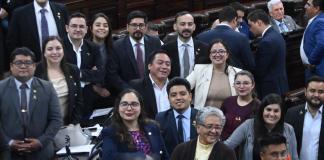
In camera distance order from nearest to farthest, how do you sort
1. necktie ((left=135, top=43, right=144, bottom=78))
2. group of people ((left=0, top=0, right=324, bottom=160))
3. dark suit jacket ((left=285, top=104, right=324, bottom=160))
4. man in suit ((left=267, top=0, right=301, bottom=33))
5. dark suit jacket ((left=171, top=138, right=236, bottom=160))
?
dark suit jacket ((left=171, top=138, right=236, bottom=160)) → group of people ((left=0, top=0, right=324, bottom=160)) → dark suit jacket ((left=285, top=104, right=324, bottom=160)) → necktie ((left=135, top=43, right=144, bottom=78)) → man in suit ((left=267, top=0, right=301, bottom=33))

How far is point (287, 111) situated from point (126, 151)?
171 centimetres

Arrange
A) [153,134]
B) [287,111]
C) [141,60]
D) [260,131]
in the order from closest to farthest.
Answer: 1. [153,134]
2. [260,131]
3. [287,111]
4. [141,60]

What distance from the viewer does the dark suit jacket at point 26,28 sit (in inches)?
313

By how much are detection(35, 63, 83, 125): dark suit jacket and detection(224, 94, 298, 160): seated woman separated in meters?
1.32

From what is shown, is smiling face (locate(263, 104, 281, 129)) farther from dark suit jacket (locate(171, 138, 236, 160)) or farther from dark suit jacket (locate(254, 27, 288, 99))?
dark suit jacket (locate(254, 27, 288, 99))

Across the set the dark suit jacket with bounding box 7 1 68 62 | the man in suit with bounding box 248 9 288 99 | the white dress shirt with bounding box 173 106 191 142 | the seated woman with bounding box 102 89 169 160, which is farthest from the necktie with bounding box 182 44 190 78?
the seated woman with bounding box 102 89 169 160

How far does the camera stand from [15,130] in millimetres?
6324

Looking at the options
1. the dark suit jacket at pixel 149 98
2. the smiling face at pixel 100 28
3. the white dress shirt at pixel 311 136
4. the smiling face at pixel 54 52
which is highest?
the smiling face at pixel 100 28

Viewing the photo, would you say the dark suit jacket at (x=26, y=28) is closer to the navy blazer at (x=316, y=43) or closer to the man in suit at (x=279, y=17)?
the navy blazer at (x=316, y=43)

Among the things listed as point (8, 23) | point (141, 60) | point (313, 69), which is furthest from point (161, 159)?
point (8, 23)

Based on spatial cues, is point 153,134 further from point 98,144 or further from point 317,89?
point 317,89

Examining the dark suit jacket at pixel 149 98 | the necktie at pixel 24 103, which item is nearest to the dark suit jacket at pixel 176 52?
the dark suit jacket at pixel 149 98

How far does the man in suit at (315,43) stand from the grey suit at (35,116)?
276cm

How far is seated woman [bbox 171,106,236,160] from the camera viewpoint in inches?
220
